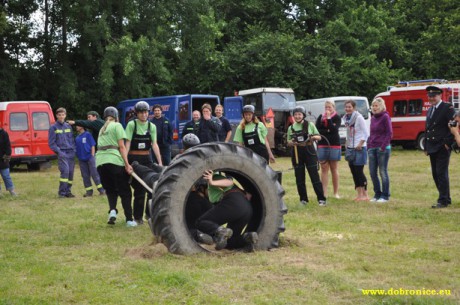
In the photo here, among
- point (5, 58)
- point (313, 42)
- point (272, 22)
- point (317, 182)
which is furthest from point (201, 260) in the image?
point (272, 22)

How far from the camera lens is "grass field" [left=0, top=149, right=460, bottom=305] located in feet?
18.0

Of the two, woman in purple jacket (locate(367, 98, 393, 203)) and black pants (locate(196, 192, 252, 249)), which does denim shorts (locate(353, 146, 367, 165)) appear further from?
black pants (locate(196, 192, 252, 249))

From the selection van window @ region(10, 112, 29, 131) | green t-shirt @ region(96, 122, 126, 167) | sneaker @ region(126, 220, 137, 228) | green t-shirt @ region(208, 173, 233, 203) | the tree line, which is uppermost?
the tree line

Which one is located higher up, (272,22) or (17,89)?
(272,22)

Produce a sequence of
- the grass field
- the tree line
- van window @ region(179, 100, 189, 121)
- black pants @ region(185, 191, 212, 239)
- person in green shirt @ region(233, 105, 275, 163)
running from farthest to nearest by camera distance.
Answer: the tree line < van window @ region(179, 100, 189, 121) < person in green shirt @ region(233, 105, 275, 163) < black pants @ region(185, 191, 212, 239) < the grass field

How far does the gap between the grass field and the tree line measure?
15.7m

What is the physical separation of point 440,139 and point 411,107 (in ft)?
58.5

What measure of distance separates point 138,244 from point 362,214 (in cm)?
377

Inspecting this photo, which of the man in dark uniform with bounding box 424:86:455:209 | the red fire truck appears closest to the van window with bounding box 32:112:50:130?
the red fire truck

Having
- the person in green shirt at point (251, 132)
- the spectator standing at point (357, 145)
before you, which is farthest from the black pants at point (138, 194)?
the spectator standing at point (357, 145)

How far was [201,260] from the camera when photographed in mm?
6820

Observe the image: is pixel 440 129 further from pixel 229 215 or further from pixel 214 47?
pixel 214 47

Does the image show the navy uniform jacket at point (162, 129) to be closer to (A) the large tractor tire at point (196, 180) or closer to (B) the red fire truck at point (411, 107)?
(A) the large tractor tire at point (196, 180)

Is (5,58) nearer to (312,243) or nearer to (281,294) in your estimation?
(312,243)
